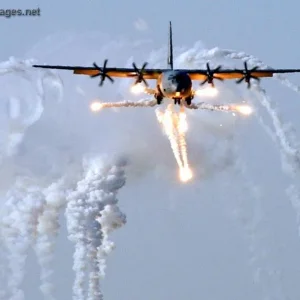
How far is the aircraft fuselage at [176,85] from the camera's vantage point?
608ft

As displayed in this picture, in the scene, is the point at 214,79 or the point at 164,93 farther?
the point at 214,79

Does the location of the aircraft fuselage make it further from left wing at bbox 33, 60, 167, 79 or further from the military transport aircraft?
left wing at bbox 33, 60, 167, 79

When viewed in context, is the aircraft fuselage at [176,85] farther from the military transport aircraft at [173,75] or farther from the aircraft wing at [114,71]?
the aircraft wing at [114,71]

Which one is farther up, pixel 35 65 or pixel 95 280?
pixel 35 65

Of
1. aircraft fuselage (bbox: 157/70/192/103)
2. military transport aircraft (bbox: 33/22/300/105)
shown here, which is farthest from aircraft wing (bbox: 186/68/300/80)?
aircraft fuselage (bbox: 157/70/192/103)

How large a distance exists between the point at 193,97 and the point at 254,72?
8.45 meters

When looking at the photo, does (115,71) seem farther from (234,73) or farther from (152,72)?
(234,73)

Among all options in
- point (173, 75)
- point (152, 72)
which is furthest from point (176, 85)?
point (152, 72)

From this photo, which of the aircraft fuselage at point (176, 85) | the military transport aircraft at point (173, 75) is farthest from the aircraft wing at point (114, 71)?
→ the aircraft fuselage at point (176, 85)

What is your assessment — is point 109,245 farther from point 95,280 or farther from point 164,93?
Result: point 164,93

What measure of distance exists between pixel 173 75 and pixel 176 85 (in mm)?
1385

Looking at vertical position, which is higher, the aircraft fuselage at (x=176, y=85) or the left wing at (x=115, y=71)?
the left wing at (x=115, y=71)

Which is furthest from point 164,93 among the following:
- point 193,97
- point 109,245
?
point 109,245

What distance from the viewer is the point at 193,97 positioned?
618 ft
